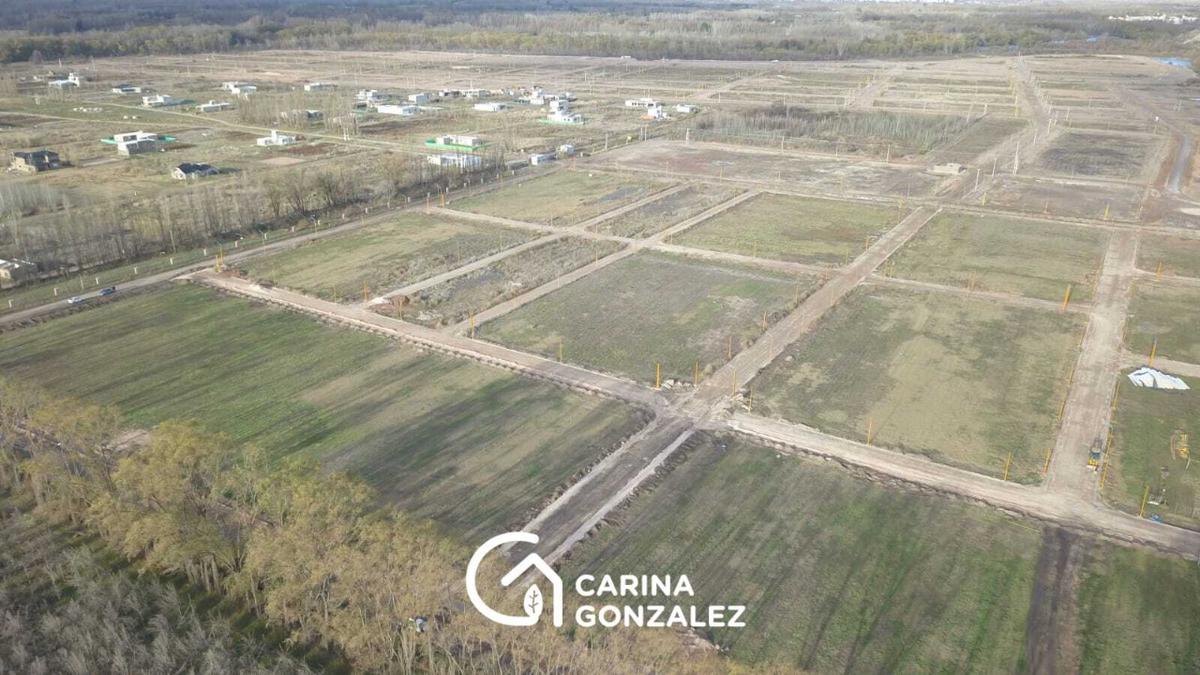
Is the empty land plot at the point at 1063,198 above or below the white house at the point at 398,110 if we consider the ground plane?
below

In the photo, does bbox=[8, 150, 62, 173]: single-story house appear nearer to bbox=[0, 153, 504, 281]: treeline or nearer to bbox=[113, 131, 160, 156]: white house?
bbox=[113, 131, 160, 156]: white house

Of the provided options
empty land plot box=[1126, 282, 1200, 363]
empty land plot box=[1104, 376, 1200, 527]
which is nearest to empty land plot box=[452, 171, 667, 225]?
empty land plot box=[1126, 282, 1200, 363]

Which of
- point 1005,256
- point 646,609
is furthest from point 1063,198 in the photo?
point 646,609

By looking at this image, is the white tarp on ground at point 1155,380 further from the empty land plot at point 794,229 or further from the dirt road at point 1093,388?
the empty land plot at point 794,229

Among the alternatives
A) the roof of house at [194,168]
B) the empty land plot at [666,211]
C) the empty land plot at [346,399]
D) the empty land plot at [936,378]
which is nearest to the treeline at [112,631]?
the empty land plot at [346,399]

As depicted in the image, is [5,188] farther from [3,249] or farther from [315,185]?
[315,185]
